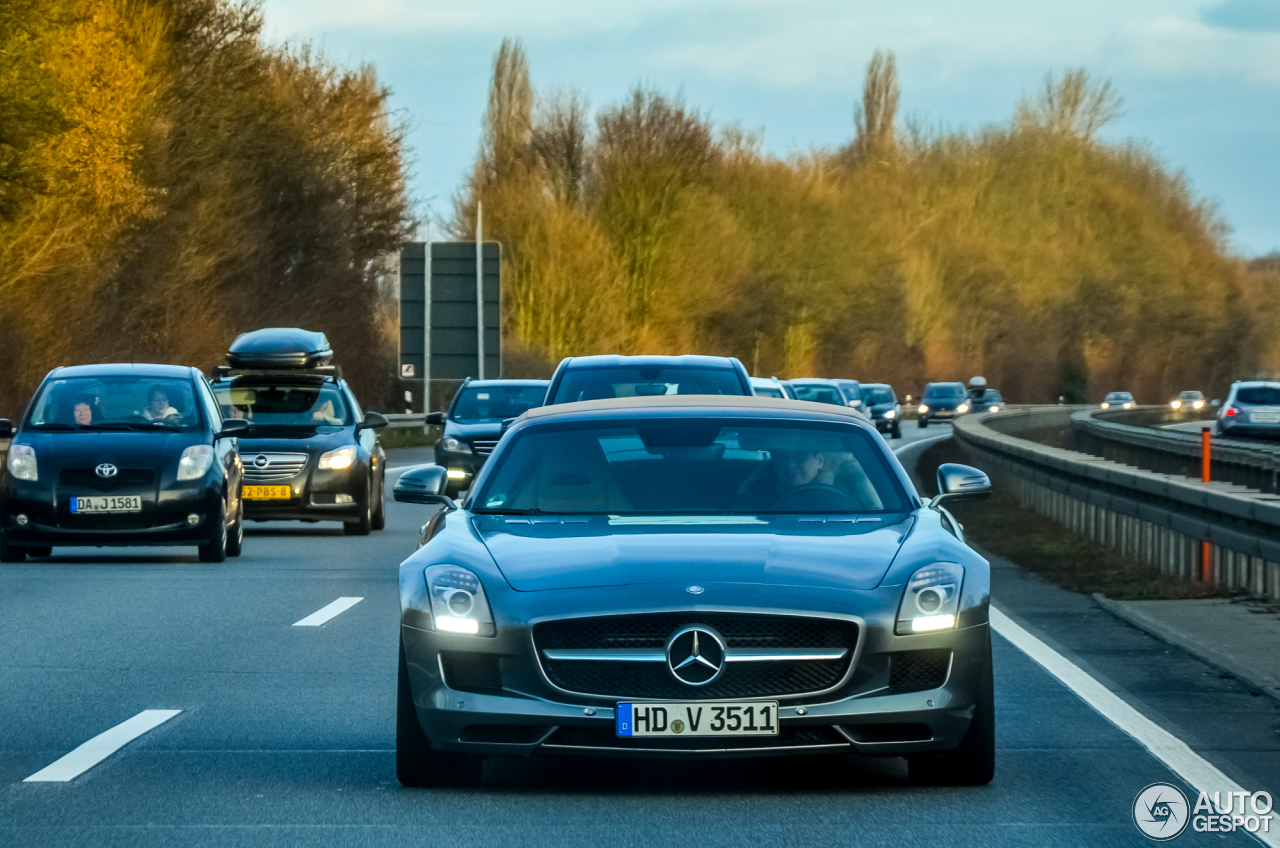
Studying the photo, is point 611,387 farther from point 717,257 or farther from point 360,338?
point 717,257

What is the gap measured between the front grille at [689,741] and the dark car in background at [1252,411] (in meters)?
38.5

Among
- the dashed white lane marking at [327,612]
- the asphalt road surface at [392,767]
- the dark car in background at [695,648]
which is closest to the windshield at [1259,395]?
the dashed white lane marking at [327,612]

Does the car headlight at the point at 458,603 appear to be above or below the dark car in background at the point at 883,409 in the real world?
above

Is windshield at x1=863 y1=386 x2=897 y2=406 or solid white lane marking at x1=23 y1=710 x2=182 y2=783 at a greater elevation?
solid white lane marking at x1=23 y1=710 x2=182 y2=783

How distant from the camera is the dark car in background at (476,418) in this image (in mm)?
25125

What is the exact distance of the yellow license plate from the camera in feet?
65.7

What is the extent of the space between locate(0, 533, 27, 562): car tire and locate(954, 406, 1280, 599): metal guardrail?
8294 mm

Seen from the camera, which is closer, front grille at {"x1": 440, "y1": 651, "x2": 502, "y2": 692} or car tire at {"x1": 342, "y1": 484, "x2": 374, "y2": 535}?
front grille at {"x1": 440, "y1": 651, "x2": 502, "y2": 692}

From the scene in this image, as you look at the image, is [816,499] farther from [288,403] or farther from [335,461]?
[288,403]

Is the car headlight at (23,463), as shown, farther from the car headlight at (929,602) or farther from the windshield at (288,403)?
the car headlight at (929,602)

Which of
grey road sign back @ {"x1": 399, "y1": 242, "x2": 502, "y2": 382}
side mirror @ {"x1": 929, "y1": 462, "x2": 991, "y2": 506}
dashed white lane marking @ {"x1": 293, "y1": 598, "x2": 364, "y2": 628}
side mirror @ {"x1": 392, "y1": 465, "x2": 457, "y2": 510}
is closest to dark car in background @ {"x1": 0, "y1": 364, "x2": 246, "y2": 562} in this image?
dashed white lane marking @ {"x1": 293, "y1": 598, "x2": 364, "y2": 628}

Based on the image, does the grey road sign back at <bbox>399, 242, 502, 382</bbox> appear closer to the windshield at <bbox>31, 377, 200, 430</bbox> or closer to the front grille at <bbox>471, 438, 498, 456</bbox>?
the front grille at <bbox>471, 438, 498, 456</bbox>

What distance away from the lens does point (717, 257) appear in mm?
77875

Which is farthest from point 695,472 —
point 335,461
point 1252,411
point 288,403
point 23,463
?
point 1252,411
